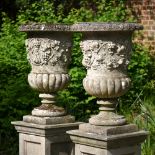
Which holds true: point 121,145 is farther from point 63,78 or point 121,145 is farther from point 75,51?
point 75,51

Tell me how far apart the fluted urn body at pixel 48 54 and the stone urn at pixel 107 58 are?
65cm

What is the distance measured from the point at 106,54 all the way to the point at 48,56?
934 millimetres

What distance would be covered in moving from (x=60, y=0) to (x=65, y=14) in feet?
1.04

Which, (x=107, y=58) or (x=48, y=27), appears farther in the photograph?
(x=48, y=27)

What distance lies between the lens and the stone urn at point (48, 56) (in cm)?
643

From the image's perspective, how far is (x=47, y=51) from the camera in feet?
21.1

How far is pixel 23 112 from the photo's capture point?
30.7ft

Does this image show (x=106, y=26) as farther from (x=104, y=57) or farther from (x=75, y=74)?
(x=75, y=74)

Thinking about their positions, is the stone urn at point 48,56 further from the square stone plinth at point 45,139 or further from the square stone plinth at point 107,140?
the square stone plinth at point 107,140

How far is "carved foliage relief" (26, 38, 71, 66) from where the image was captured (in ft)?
21.1

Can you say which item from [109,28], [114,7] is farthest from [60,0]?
[109,28]

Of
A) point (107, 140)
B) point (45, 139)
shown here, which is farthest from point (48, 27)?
point (107, 140)

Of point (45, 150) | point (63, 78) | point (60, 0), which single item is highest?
point (60, 0)

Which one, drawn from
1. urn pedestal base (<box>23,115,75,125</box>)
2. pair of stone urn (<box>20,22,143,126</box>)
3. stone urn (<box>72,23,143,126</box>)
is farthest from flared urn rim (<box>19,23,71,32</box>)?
urn pedestal base (<box>23,115,75,125</box>)
